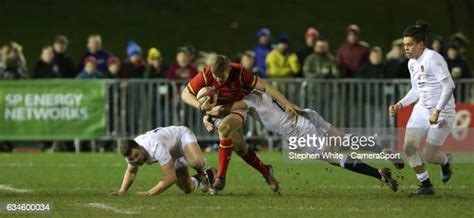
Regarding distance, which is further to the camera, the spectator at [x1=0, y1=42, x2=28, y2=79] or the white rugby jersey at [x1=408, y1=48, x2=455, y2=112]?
the spectator at [x1=0, y1=42, x2=28, y2=79]

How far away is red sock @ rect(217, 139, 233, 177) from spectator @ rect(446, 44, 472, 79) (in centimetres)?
922

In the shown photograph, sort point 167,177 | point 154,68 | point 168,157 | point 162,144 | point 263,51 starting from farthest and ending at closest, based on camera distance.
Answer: point 263,51 < point 154,68 < point 162,144 < point 168,157 < point 167,177

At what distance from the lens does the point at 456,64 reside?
2372 cm

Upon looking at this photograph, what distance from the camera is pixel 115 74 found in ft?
78.7

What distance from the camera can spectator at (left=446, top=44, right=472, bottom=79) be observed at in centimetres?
2353

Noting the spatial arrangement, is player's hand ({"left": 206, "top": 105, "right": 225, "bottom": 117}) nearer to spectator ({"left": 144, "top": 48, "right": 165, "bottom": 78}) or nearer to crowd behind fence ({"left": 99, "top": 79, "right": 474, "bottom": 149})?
crowd behind fence ({"left": 99, "top": 79, "right": 474, "bottom": 149})

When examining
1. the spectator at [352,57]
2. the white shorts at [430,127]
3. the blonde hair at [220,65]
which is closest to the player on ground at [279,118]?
the white shorts at [430,127]

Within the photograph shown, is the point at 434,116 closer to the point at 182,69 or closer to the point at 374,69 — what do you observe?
the point at 374,69

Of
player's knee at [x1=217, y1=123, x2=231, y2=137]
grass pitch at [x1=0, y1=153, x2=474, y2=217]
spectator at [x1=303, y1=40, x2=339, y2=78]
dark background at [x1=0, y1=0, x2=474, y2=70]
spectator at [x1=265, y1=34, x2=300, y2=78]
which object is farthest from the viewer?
dark background at [x1=0, y1=0, x2=474, y2=70]

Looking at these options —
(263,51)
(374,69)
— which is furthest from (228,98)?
Result: (263,51)

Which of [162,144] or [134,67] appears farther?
[134,67]

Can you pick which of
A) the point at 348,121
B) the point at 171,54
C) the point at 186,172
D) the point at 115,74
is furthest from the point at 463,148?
the point at 171,54

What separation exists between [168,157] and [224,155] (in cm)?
76

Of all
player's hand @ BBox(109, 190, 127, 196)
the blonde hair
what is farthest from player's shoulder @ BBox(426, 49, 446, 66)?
player's hand @ BBox(109, 190, 127, 196)
